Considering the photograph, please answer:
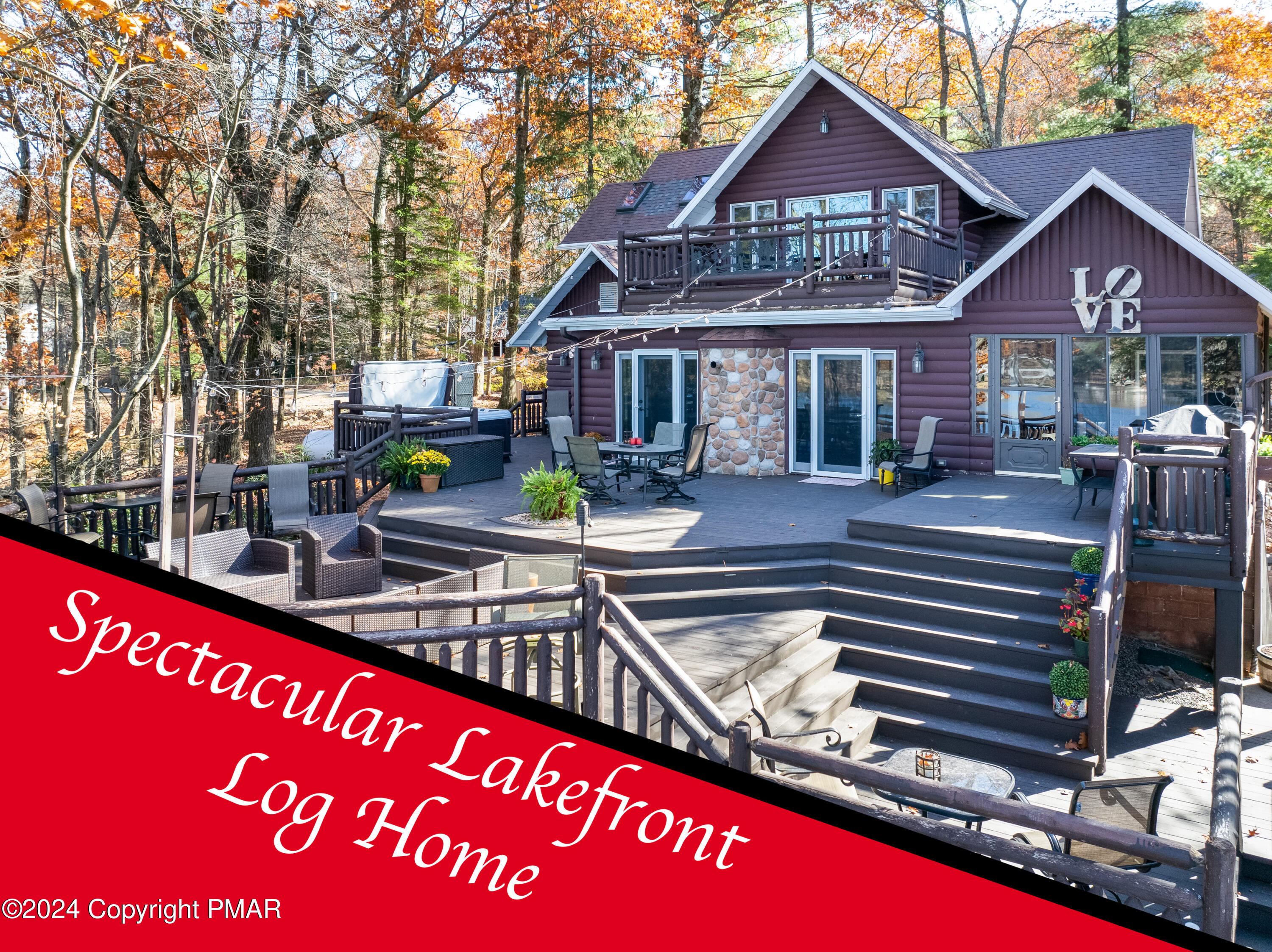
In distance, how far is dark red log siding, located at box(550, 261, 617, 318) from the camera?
18.5m

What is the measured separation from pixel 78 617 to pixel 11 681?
261mm

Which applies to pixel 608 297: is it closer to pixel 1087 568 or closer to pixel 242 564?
pixel 242 564

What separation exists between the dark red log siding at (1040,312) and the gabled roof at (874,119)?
1.92 metres

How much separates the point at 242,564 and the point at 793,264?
366 inches

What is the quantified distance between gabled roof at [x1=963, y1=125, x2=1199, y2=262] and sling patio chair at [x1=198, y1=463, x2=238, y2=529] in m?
12.1

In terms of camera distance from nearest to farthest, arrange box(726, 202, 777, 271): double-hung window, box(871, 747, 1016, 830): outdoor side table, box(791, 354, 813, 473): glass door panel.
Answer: box(871, 747, 1016, 830): outdoor side table
box(791, 354, 813, 473): glass door panel
box(726, 202, 777, 271): double-hung window

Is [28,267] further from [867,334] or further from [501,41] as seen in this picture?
[867,334]

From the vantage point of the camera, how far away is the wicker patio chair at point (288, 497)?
36.1ft

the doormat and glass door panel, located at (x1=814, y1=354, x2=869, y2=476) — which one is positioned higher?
glass door panel, located at (x1=814, y1=354, x2=869, y2=476)

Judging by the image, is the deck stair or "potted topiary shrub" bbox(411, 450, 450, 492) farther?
"potted topiary shrub" bbox(411, 450, 450, 492)

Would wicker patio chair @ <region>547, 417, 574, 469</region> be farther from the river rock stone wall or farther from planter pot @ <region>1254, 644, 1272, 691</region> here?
planter pot @ <region>1254, 644, 1272, 691</region>

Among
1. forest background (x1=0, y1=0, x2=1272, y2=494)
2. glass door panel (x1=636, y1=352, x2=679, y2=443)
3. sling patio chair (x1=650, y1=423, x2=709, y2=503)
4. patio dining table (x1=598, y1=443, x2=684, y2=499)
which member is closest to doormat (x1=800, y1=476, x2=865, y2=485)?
sling patio chair (x1=650, y1=423, x2=709, y2=503)

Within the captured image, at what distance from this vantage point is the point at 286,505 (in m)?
11.2

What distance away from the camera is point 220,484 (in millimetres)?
10539
